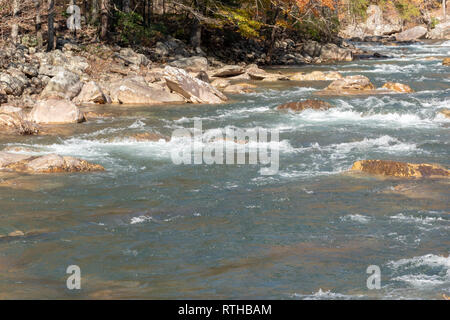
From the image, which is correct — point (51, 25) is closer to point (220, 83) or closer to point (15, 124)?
point (220, 83)

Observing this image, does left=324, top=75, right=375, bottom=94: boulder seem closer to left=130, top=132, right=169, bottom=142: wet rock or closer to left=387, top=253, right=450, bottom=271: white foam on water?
left=130, top=132, right=169, bottom=142: wet rock

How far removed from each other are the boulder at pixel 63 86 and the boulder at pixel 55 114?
3171mm

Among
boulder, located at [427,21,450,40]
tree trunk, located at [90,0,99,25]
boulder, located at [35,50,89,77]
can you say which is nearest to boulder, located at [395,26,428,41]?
boulder, located at [427,21,450,40]

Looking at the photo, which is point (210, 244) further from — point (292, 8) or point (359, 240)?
point (292, 8)

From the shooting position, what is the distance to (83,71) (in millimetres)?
24172

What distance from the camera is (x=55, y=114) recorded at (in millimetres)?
17203

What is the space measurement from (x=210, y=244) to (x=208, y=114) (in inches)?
451

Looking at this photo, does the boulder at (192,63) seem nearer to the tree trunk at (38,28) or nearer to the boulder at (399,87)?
the tree trunk at (38,28)

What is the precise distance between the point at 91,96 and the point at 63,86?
1000mm

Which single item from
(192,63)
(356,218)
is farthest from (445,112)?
(192,63)

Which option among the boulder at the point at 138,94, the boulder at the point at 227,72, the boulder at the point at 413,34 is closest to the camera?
the boulder at the point at 138,94

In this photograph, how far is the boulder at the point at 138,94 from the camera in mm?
21000

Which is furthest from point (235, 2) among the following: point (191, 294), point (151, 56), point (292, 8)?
point (191, 294)

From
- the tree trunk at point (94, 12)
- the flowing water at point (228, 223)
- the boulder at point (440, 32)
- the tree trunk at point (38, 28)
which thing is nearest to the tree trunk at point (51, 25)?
the tree trunk at point (38, 28)
